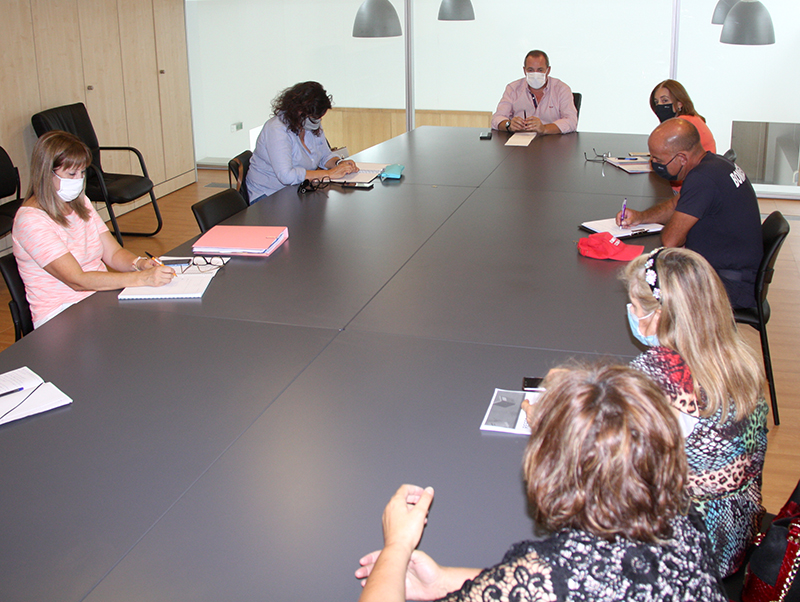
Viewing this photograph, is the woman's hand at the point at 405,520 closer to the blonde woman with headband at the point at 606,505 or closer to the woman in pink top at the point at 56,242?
the blonde woman with headband at the point at 606,505

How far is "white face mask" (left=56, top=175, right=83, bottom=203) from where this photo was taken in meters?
2.68

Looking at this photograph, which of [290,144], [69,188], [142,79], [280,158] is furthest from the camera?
[142,79]

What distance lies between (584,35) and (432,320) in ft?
18.9

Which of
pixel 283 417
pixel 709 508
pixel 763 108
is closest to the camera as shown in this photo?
pixel 709 508

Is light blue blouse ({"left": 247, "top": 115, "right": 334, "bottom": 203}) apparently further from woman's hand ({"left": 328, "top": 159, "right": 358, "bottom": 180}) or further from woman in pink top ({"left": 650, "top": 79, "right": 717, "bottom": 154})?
woman in pink top ({"left": 650, "top": 79, "right": 717, "bottom": 154})

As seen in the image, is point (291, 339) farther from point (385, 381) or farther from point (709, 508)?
point (709, 508)

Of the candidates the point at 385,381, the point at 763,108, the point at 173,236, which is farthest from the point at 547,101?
the point at 385,381

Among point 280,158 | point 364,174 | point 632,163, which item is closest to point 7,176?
point 280,158

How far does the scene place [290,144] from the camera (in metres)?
4.21

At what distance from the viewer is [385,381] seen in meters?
1.95

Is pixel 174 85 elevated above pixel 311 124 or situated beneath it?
elevated above

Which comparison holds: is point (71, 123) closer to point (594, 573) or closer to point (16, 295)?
point (16, 295)

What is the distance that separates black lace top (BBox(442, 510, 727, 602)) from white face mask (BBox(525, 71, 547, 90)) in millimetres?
4799

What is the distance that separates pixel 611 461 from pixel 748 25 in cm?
678
